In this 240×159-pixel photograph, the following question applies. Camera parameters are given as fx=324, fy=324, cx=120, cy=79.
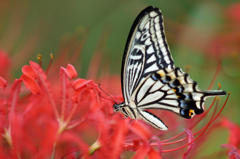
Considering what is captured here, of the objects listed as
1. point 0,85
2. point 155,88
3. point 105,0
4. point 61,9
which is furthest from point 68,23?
point 0,85

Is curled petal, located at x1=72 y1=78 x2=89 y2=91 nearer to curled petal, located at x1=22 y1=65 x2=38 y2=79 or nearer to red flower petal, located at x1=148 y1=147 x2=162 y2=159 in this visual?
curled petal, located at x1=22 y1=65 x2=38 y2=79

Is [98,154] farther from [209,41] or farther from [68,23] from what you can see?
[68,23]

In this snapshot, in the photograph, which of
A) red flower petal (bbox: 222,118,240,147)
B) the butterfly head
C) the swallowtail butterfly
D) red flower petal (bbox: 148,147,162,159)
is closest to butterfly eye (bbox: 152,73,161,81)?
the swallowtail butterfly

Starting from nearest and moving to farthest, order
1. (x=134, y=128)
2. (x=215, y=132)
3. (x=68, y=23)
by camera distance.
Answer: (x=134, y=128) → (x=215, y=132) → (x=68, y=23)

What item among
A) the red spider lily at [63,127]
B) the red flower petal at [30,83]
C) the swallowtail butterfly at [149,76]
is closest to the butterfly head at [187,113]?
the swallowtail butterfly at [149,76]

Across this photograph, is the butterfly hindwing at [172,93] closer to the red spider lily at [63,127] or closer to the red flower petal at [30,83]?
the red spider lily at [63,127]
